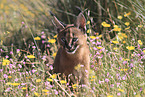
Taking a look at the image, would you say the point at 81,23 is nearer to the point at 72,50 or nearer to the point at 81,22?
the point at 81,22

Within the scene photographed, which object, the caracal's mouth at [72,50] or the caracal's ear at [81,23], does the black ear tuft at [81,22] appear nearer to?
the caracal's ear at [81,23]

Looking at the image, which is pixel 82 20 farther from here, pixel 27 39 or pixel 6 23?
pixel 6 23

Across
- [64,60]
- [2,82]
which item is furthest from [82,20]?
[2,82]

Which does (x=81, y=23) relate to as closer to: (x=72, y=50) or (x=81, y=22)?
(x=81, y=22)

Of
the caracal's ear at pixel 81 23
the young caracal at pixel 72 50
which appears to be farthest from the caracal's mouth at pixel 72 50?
the caracal's ear at pixel 81 23

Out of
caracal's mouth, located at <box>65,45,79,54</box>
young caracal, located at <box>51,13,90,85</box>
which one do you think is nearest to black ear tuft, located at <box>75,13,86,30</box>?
young caracal, located at <box>51,13,90,85</box>

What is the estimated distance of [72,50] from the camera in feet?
11.6

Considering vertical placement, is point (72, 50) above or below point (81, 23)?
below

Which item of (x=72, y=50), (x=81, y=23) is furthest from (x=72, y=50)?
(x=81, y=23)

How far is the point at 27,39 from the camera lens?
209 inches

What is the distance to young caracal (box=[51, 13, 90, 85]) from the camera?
3.49 meters

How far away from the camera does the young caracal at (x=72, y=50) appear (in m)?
3.49

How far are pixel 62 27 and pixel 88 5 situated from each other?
1.83 meters

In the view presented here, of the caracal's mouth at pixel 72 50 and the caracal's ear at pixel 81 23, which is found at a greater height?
the caracal's ear at pixel 81 23
